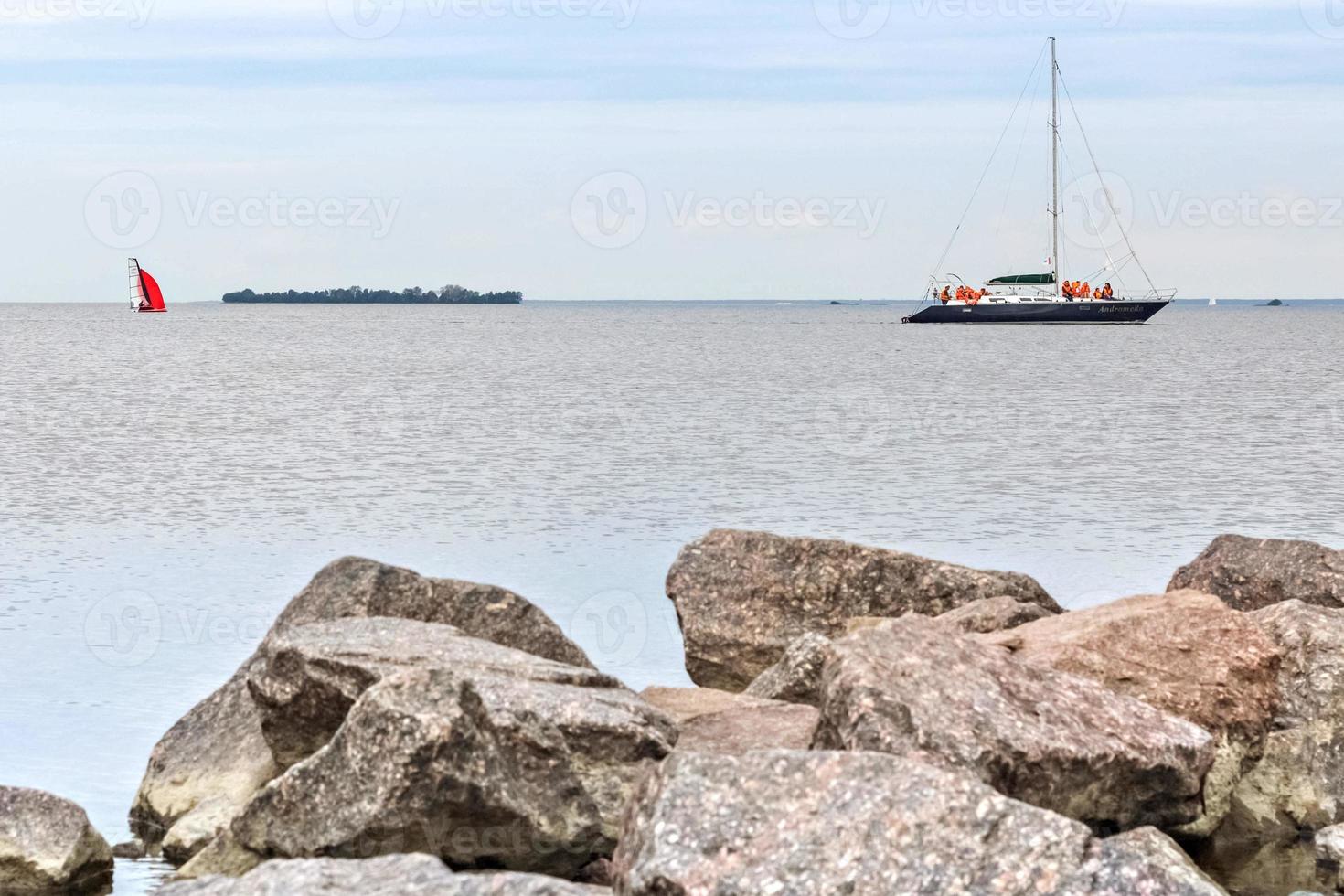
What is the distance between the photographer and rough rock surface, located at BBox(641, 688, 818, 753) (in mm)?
10109

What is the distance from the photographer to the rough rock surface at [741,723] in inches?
398

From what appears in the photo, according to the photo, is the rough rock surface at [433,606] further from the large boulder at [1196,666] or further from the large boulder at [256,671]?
the large boulder at [1196,666]

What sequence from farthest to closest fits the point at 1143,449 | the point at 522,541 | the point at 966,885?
the point at 1143,449 → the point at 522,541 → the point at 966,885

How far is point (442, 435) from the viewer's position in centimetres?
4738

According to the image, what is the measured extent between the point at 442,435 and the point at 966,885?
41.5 m

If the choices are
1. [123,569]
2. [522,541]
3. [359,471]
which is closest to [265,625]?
[123,569]

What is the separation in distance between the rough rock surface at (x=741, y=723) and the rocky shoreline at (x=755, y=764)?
1.2 inches

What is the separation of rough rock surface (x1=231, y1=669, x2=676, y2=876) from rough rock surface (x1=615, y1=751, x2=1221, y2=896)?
1.89 meters

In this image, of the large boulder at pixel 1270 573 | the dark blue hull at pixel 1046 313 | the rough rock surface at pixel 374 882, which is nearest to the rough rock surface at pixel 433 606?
the rough rock surface at pixel 374 882

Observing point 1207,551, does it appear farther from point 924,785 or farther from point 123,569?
point 123,569

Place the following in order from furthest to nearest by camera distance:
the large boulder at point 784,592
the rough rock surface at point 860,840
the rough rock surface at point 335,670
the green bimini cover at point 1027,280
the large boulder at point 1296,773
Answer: the green bimini cover at point 1027,280, the large boulder at point 784,592, the large boulder at point 1296,773, the rough rock surface at point 335,670, the rough rock surface at point 860,840

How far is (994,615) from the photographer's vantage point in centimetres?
1297

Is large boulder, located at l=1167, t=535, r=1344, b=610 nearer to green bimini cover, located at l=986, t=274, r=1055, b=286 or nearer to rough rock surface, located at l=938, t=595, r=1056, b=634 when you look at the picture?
rough rock surface, located at l=938, t=595, r=1056, b=634

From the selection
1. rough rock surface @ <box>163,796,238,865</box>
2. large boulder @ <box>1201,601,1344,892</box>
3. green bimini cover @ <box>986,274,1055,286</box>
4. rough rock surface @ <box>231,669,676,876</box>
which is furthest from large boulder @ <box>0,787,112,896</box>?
green bimini cover @ <box>986,274,1055,286</box>
